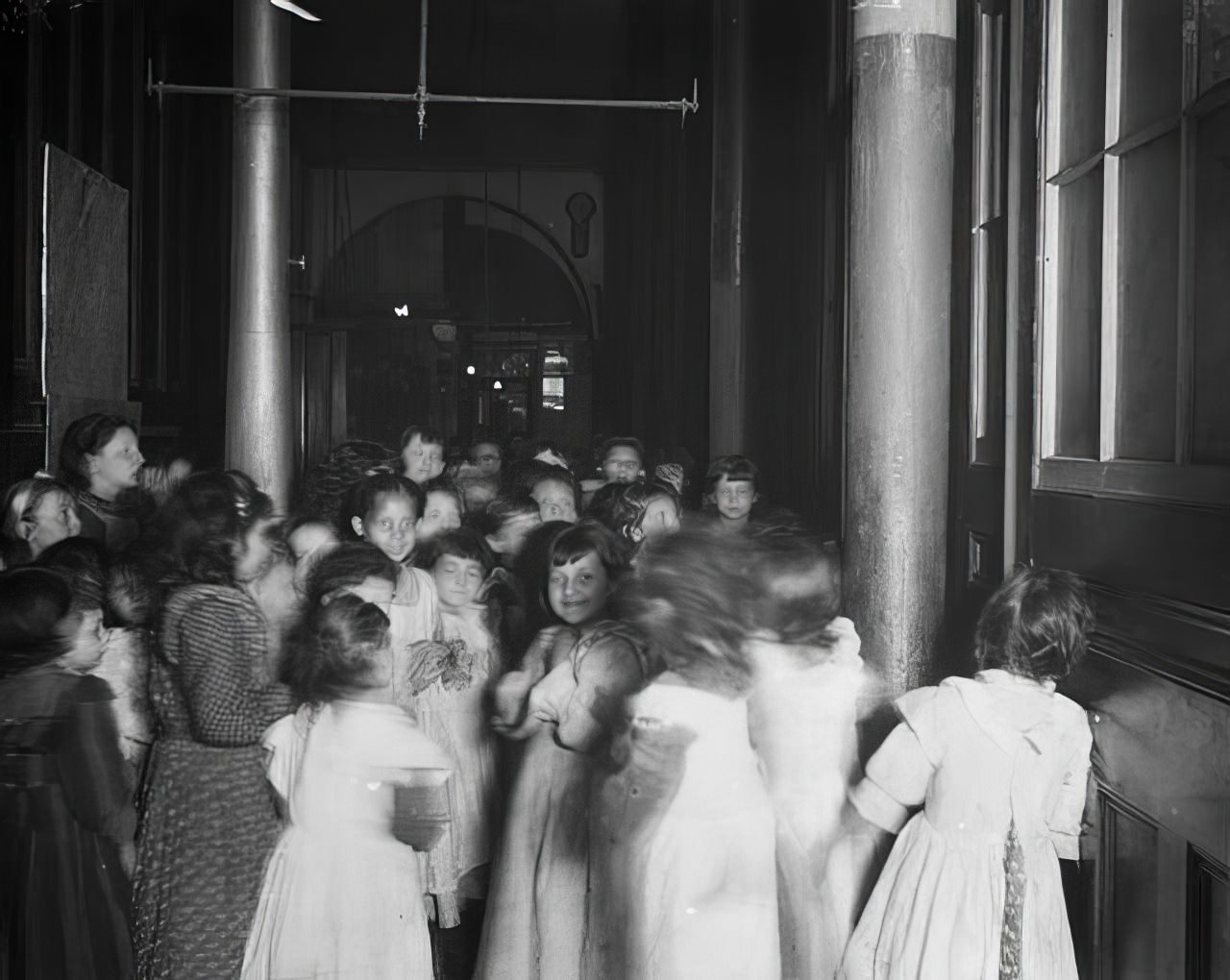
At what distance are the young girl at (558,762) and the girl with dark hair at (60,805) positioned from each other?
1.96 feet

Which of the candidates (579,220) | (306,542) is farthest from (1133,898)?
(579,220)

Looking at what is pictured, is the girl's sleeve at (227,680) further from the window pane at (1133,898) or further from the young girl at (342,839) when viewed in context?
the window pane at (1133,898)

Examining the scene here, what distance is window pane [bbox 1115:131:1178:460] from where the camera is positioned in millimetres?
1582

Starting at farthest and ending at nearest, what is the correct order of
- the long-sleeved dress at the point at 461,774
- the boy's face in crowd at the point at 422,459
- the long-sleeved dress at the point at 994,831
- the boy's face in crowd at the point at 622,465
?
the boy's face in crowd at the point at 622,465 < the boy's face in crowd at the point at 422,459 < the long-sleeved dress at the point at 461,774 < the long-sleeved dress at the point at 994,831

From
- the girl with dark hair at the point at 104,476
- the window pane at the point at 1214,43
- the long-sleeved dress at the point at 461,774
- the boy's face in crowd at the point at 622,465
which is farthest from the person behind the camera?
the boy's face in crowd at the point at 622,465

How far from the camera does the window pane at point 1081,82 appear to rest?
1704mm

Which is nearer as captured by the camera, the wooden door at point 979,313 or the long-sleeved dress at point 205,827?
the long-sleeved dress at point 205,827

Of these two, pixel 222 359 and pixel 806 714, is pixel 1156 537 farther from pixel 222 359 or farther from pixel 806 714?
pixel 222 359

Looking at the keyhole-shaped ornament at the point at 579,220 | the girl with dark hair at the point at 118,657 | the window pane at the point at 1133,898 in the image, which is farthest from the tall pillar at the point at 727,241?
the girl with dark hair at the point at 118,657

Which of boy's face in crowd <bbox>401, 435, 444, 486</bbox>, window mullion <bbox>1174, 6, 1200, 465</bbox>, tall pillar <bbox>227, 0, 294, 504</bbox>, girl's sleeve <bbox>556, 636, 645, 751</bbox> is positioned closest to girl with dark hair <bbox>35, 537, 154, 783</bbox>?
tall pillar <bbox>227, 0, 294, 504</bbox>

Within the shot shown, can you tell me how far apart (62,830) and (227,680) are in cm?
34

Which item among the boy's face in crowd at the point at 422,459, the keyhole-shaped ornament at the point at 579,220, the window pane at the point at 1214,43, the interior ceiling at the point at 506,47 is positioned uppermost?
the interior ceiling at the point at 506,47

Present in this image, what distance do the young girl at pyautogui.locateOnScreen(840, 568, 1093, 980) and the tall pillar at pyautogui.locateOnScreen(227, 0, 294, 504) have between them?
1.29m

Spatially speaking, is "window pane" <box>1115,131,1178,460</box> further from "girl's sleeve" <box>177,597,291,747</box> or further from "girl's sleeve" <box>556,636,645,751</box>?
"girl's sleeve" <box>177,597,291,747</box>
